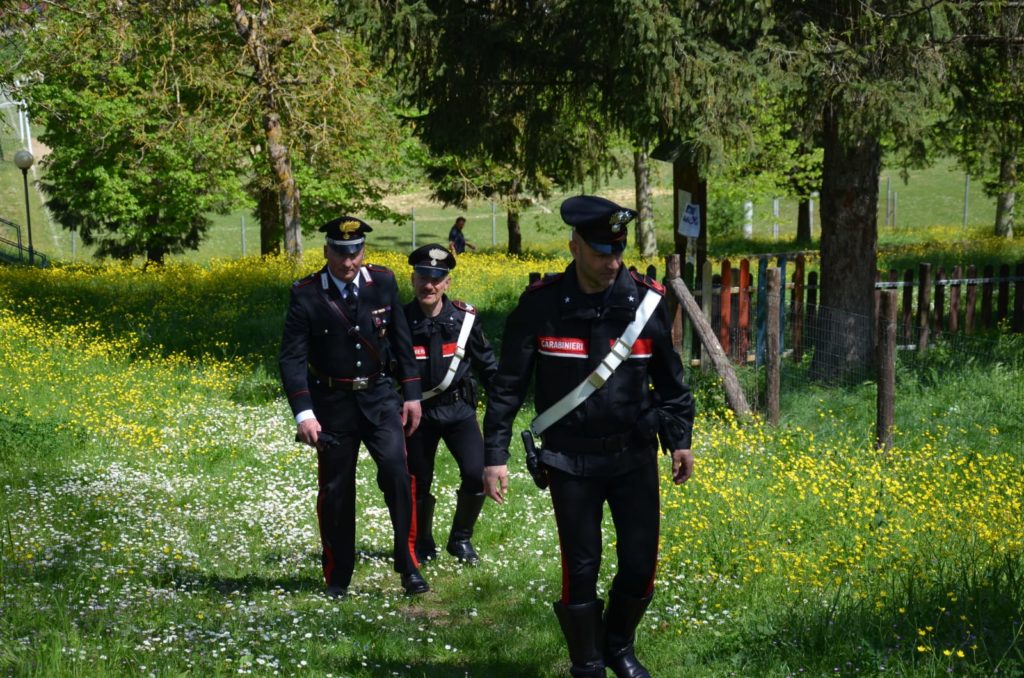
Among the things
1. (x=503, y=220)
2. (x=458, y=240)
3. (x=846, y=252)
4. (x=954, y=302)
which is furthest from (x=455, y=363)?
(x=503, y=220)

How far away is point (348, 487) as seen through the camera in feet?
22.3

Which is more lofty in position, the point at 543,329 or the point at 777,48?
the point at 777,48

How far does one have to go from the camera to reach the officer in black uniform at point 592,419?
197 inches

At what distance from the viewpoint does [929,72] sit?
11812 mm

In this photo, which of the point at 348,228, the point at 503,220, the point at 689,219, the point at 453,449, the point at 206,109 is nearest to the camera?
the point at 348,228

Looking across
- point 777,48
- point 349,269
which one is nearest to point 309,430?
point 349,269

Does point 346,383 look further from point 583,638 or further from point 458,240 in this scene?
point 458,240

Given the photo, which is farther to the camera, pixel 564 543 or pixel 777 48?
pixel 777 48

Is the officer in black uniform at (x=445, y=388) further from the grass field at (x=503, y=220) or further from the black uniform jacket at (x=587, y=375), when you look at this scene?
the grass field at (x=503, y=220)

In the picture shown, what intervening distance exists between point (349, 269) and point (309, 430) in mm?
1001

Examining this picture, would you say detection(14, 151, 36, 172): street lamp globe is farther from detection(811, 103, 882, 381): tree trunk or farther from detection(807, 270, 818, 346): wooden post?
detection(811, 103, 882, 381): tree trunk

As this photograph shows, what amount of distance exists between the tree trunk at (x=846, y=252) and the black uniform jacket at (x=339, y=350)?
7.48m

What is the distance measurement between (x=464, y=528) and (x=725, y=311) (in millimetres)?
6793

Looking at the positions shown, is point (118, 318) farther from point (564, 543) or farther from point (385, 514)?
point (564, 543)
